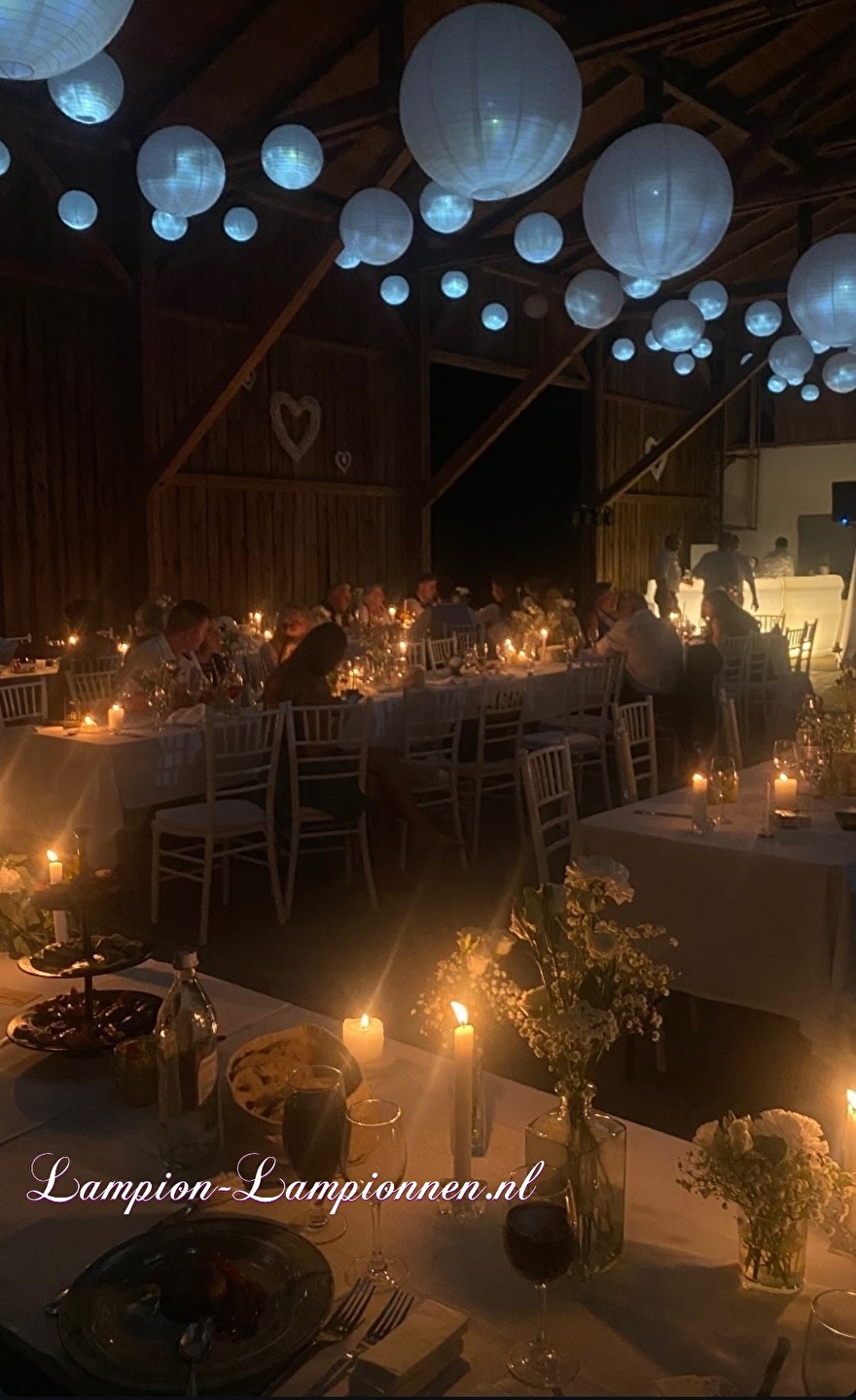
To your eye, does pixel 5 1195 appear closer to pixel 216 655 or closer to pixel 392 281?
pixel 216 655

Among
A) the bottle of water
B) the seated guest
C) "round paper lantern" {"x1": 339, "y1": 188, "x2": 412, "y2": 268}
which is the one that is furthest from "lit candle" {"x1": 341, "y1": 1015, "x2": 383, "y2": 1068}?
the seated guest

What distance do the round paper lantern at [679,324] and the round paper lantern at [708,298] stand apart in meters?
0.05

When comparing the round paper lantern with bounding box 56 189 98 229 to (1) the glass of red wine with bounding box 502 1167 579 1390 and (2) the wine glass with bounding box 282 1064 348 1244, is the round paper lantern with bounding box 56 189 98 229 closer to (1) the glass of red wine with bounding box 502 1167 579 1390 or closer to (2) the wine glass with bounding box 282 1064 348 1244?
(2) the wine glass with bounding box 282 1064 348 1244

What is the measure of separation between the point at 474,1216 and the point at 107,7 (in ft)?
7.61

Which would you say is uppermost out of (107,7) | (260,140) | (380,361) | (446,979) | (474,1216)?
(260,140)

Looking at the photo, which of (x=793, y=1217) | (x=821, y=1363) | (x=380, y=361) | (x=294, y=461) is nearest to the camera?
(x=821, y=1363)

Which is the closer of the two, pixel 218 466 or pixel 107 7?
pixel 107 7

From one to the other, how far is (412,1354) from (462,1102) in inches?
15.2

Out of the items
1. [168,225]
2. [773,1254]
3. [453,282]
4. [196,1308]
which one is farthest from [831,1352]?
[453,282]

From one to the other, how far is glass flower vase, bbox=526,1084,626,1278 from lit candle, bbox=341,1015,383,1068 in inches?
18.7

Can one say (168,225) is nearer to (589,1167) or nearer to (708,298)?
(708,298)

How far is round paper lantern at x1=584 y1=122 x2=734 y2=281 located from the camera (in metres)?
3.67

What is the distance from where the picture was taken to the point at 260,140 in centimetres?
869

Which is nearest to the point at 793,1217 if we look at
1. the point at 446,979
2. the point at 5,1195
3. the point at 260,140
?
the point at 446,979
